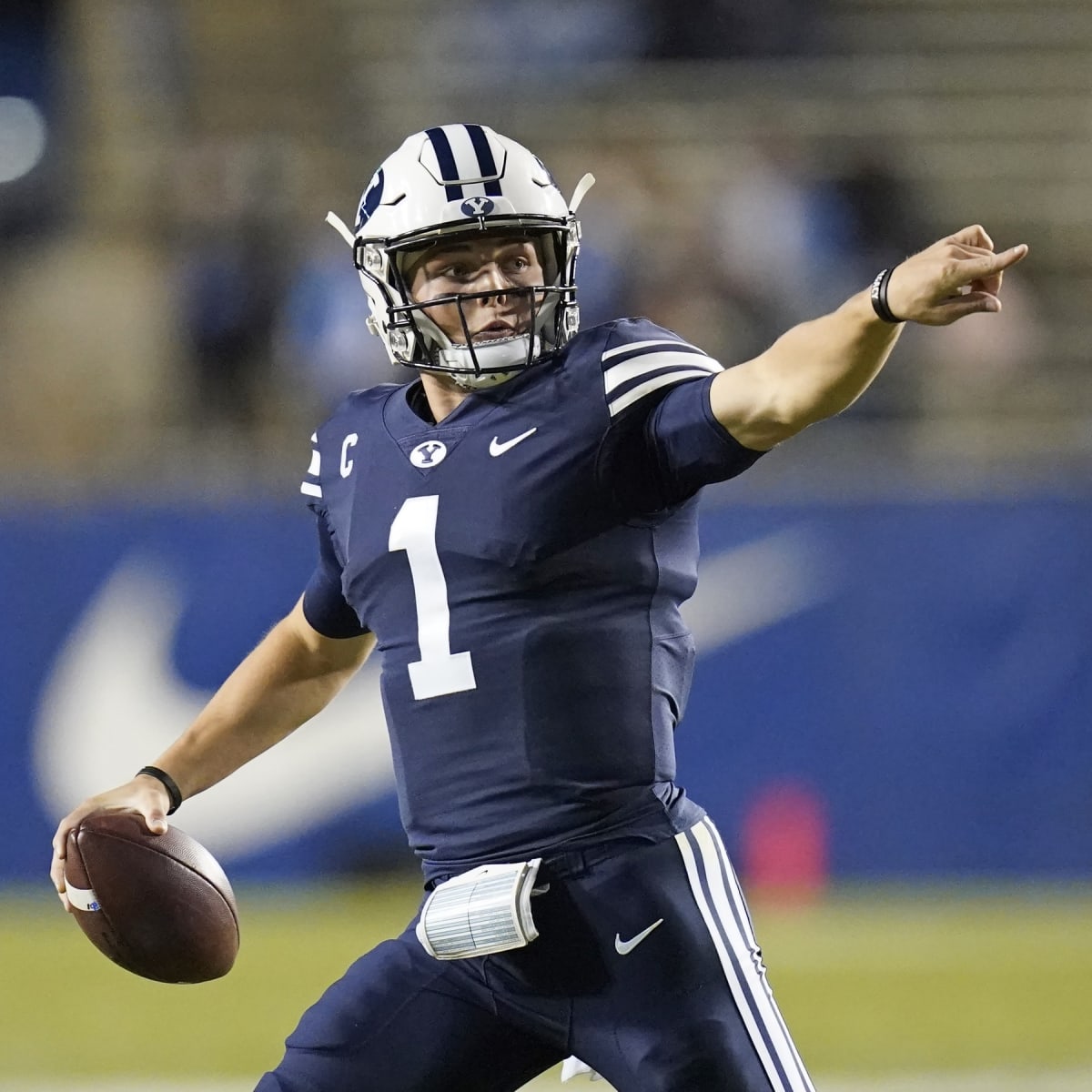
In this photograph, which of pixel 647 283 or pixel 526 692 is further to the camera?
pixel 647 283

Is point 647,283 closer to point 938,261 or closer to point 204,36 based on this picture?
point 204,36

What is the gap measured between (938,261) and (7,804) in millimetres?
5309

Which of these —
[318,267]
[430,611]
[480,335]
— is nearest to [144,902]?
[430,611]

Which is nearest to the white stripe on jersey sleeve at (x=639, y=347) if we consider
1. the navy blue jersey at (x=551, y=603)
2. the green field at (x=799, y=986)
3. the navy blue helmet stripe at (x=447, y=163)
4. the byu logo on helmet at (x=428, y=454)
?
the navy blue jersey at (x=551, y=603)

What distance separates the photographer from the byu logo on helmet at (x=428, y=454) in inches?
116

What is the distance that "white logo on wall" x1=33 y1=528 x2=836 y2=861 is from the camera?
6.89 m

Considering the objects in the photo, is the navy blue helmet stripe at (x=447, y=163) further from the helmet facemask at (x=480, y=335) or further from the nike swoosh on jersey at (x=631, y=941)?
the nike swoosh on jersey at (x=631, y=941)

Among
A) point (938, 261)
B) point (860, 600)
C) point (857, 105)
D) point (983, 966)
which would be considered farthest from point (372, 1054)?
point (857, 105)

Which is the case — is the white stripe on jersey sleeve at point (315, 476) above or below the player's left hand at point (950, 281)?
above

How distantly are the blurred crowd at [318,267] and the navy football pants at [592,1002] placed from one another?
4738mm

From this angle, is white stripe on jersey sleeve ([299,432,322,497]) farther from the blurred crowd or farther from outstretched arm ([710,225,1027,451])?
the blurred crowd

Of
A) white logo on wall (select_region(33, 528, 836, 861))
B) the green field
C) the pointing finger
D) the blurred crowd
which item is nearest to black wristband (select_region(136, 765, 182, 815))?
the pointing finger

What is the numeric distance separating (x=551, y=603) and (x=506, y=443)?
0.23 metres

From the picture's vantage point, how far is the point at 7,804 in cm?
702
